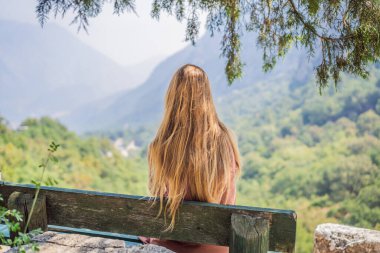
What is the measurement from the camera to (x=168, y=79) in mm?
85750

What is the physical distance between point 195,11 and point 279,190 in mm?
31868

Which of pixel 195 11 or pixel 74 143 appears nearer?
pixel 195 11

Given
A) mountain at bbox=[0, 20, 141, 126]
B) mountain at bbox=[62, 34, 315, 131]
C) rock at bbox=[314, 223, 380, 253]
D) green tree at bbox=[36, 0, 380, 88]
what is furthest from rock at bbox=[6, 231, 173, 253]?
mountain at bbox=[0, 20, 141, 126]

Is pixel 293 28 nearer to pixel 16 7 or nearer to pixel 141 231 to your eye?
pixel 141 231

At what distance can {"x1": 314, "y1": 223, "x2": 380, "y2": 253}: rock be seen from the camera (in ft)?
7.12

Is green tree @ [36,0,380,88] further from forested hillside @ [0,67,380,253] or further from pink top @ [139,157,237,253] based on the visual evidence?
forested hillside @ [0,67,380,253]

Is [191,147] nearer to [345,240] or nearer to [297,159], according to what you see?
[345,240]

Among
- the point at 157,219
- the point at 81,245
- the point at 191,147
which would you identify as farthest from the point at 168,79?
the point at 81,245

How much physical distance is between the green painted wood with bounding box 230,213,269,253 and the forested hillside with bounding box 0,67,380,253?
24.7m

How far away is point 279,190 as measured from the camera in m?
33.6

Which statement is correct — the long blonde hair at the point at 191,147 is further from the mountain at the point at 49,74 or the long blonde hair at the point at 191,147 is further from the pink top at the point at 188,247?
the mountain at the point at 49,74

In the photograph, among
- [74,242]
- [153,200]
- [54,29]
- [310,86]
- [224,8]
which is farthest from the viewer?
[54,29]

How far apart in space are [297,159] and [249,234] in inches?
1474

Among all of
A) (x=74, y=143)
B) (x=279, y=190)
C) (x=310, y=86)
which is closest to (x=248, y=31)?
(x=279, y=190)
